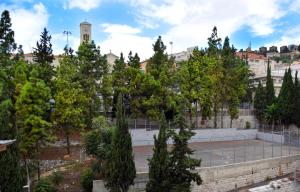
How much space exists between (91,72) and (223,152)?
1413 centimetres

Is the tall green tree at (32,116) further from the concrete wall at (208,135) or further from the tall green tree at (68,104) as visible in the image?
the concrete wall at (208,135)

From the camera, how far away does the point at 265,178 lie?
2758 cm

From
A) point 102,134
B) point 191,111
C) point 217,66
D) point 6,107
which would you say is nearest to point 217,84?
point 217,66

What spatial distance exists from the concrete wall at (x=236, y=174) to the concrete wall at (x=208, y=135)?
10582mm

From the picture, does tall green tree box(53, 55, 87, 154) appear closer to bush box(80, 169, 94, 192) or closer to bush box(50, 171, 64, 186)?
bush box(50, 171, 64, 186)

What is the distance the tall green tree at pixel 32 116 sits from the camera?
23.5 m

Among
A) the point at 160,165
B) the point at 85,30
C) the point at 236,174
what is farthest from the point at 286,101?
the point at 85,30

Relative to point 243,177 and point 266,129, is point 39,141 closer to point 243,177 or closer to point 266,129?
point 243,177

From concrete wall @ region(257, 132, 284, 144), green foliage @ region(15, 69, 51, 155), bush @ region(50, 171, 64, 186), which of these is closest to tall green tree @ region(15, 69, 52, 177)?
green foliage @ region(15, 69, 51, 155)

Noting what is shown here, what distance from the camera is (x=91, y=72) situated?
3503 centimetres

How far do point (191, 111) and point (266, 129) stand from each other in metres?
11.8

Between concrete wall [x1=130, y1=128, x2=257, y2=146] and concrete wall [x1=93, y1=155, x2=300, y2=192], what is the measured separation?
1058 cm

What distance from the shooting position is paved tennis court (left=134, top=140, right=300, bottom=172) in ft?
88.9

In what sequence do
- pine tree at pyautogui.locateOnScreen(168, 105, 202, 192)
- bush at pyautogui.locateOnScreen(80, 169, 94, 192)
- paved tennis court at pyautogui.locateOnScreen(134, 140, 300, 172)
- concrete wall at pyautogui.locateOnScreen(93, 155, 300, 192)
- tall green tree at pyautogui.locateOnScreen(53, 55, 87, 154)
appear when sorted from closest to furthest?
pine tree at pyautogui.locateOnScreen(168, 105, 202, 192) → bush at pyautogui.locateOnScreen(80, 169, 94, 192) → concrete wall at pyautogui.locateOnScreen(93, 155, 300, 192) → paved tennis court at pyautogui.locateOnScreen(134, 140, 300, 172) → tall green tree at pyautogui.locateOnScreen(53, 55, 87, 154)
